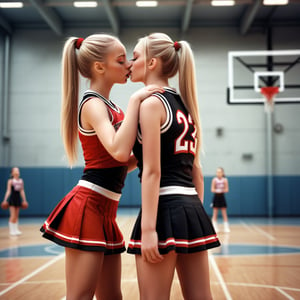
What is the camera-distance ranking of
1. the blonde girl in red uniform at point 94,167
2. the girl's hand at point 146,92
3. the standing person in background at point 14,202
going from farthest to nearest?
the standing person in background at point 14,202
the blonde girl in red uniform at point 94,167
the girl's hand at point 146,92

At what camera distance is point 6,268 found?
5.93 metres

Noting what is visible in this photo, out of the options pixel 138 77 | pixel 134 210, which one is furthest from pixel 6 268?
pixel 134 210

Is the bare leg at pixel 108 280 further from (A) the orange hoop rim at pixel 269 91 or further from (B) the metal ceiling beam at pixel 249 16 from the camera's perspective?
(B) the metal ceiling beam at pixel 249 16

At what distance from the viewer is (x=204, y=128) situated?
48.8ft

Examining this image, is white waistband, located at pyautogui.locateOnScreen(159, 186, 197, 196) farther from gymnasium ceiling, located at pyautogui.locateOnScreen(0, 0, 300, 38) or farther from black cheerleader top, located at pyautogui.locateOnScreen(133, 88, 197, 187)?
gymnasium ceiling, located at pyautogui.locateOnScreen(0, 0, 300, 38)

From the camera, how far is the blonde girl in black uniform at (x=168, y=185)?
73.0 inches

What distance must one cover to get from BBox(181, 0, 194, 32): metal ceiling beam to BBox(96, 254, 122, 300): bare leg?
11374 mm

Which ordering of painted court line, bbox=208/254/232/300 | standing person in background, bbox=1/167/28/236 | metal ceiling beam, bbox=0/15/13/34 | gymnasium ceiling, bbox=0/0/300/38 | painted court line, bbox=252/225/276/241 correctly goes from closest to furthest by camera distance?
painted court line, bbox=208/254/232/300, painted court line, bbox=252/225/276/241, standing person in background, bbox=1/167/28/236, gymnasium ceiling, bbox=0/0/300/38, metal ceiling beam, bbox=0/15/13/34

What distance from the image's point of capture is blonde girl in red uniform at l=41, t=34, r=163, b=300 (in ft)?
6.86

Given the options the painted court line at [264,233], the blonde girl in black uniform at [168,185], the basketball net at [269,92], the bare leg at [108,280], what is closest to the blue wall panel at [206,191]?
the painted court line at [264,233]

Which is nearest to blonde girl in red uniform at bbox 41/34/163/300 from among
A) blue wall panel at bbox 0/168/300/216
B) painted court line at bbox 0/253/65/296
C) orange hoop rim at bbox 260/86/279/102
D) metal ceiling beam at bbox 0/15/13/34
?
painted court line at bbox 0/253/65/296

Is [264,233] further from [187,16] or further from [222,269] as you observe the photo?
[187,16]

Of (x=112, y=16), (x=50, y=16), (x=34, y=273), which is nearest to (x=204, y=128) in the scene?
(x=112, y=16)

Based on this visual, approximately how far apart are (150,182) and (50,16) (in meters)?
13.1
